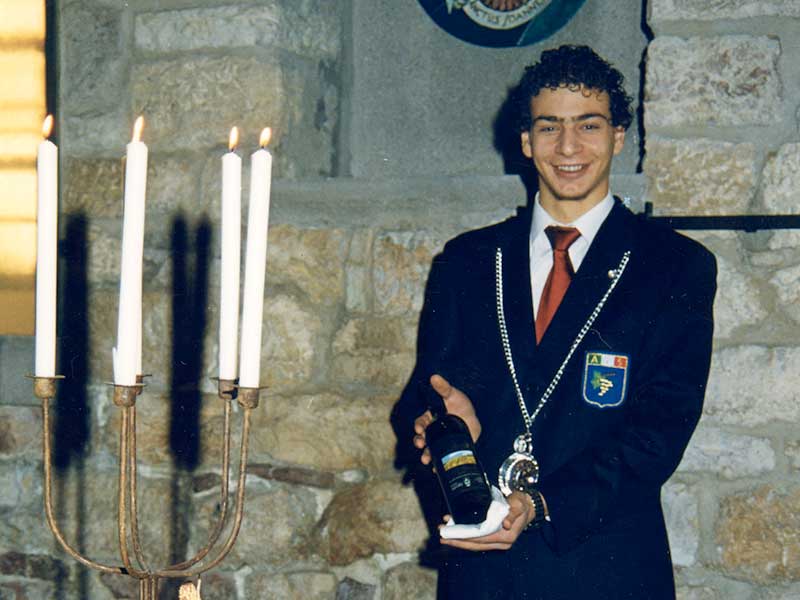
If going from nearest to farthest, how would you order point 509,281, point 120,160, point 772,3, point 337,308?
point 509,281
point 772,3
point 337,308
point 120,160

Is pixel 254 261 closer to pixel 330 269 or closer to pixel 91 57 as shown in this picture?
pixel 330 269

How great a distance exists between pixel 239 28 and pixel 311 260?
0.68 meters

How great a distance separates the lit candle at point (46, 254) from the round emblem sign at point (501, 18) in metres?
1.97

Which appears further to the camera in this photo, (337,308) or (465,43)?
(465,43)

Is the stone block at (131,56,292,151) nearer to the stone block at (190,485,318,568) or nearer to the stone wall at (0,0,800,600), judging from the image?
the stone wall at (0,0,800,600)

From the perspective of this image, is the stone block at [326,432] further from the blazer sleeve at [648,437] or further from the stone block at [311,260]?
the blazer sleeve at [648,437]

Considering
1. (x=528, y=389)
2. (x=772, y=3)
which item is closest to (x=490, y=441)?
(x=528, y=389)

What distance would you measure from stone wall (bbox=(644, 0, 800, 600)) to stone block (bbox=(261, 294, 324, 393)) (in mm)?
982


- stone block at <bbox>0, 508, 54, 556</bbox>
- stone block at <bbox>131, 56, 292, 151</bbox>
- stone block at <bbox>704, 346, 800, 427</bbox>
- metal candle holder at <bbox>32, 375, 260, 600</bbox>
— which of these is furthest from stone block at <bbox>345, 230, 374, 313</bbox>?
metal candle holder at <bbox>32, 375, 260, 600</bbox>

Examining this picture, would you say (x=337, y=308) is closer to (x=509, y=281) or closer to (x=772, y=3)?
(x=509, y=281)

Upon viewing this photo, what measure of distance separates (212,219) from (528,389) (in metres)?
1.24

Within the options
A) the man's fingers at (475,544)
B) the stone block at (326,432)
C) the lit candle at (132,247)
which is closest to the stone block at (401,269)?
the stone block at (326,432)

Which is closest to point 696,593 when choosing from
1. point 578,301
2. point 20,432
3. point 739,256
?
point 739,256

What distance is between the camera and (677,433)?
2.08 meters
